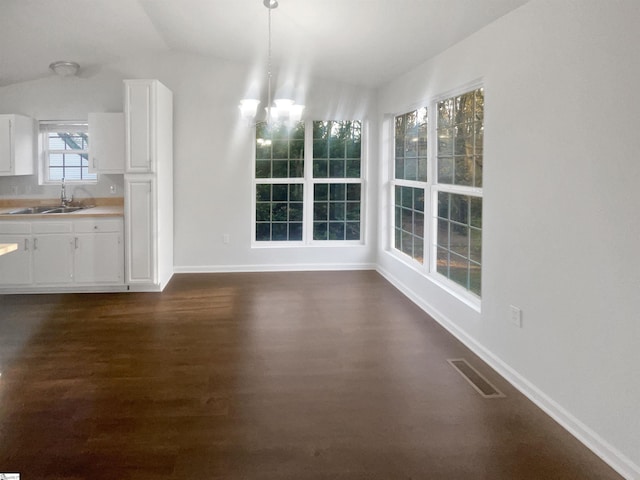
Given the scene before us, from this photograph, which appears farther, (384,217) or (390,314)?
(384,217)

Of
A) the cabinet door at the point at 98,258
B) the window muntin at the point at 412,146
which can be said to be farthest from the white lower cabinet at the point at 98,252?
the window muntin at the point at 412,146

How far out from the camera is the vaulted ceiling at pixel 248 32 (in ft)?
12.3

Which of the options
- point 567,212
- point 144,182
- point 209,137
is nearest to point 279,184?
point 209,137

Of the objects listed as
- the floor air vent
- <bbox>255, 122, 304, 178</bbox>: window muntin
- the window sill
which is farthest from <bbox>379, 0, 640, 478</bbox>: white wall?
<bbox>255, 122, 304, 178</bbox>: window muntin

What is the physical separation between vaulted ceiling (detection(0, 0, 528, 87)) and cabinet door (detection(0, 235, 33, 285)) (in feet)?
6.03

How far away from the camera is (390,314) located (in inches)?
187

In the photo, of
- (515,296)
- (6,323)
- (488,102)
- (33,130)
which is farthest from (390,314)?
(33,130)

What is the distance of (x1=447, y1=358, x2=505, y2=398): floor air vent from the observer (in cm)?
308

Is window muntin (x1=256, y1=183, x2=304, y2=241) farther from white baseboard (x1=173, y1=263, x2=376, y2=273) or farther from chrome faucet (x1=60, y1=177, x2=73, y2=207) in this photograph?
chrome faucet (x1=60, y1=177, x2=73, y2=207)

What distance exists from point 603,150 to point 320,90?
4.63 meters

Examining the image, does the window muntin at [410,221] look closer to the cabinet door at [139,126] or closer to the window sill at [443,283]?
the window sill at [443,283]

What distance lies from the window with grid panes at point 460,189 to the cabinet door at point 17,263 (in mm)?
4235

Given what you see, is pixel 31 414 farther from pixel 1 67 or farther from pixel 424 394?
pixel 1 67

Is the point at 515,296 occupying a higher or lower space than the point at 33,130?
lower
